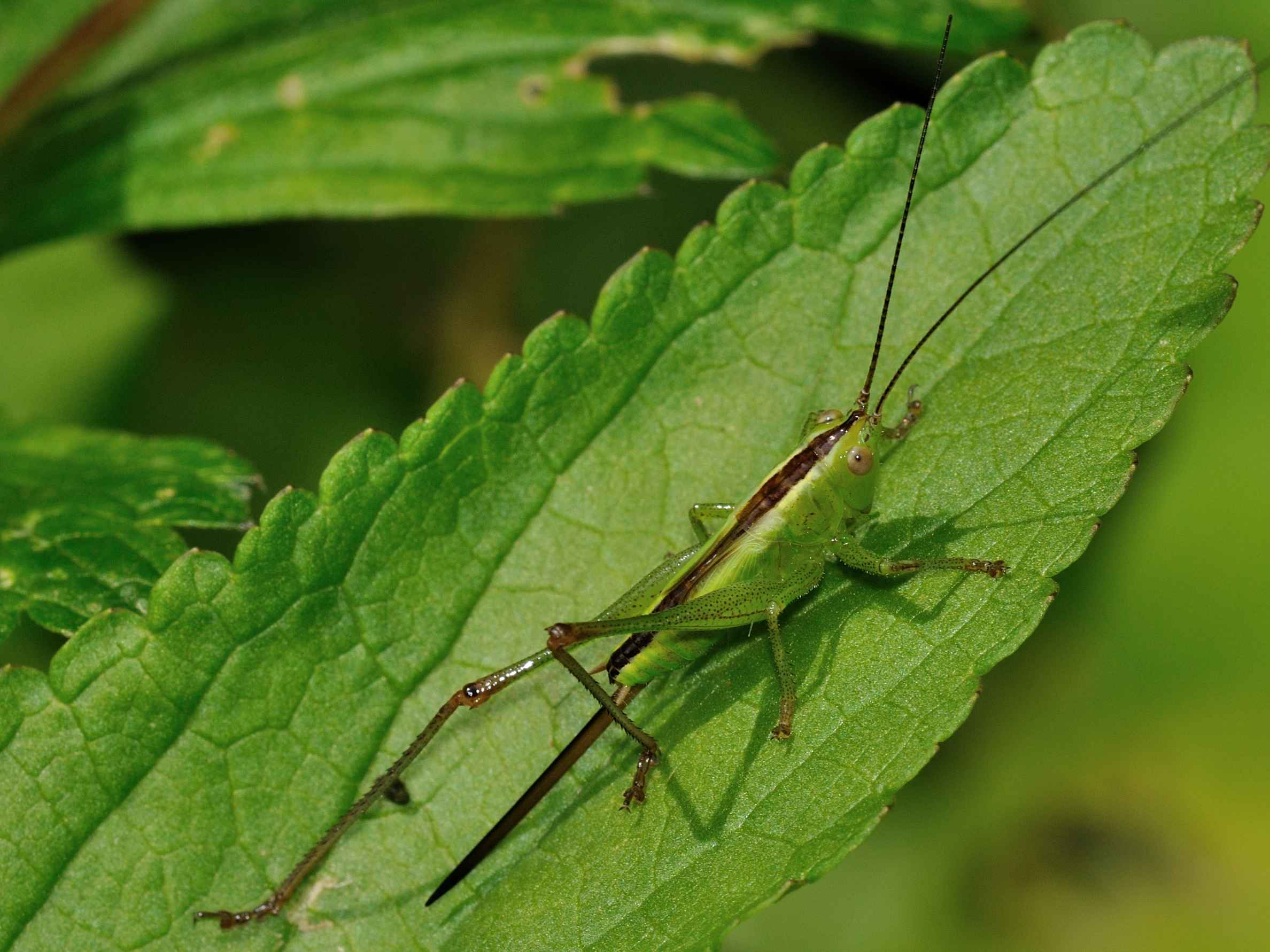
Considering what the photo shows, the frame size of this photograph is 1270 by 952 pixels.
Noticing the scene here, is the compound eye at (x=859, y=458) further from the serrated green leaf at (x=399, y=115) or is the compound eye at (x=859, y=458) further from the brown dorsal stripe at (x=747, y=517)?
the serrated green leaf at (x=399, y=115)

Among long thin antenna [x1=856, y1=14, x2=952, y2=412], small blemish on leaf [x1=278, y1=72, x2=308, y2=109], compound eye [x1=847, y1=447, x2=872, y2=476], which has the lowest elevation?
compound eye [x1=847, y1=447, x2=872, y2=476]

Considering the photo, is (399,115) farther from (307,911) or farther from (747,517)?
(307,911)

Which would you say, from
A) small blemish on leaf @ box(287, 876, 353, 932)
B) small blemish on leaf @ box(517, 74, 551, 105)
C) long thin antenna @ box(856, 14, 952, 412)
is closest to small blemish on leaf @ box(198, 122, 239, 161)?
small blemish on leaf @ box(517, 74, 551, 105)

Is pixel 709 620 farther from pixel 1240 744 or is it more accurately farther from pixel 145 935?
pixel 1240 744

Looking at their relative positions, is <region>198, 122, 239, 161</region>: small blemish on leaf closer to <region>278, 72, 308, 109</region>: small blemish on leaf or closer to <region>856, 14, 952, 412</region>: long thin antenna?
<region>278, 72, 308, 109</region>: small blemish on leaf

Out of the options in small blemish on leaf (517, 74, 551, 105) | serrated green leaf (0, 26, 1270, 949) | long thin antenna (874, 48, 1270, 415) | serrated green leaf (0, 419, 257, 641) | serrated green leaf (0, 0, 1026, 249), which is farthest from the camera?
small blemish on leaf (517, 74, 551, 105)

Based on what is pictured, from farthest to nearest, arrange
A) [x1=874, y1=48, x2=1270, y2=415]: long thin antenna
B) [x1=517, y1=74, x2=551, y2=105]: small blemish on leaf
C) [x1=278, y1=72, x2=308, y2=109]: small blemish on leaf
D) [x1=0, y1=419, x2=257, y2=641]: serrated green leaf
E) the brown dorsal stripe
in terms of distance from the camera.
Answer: [x1=278, y1=72, x2=308, y2=109]: small blemish on leaf
[x1=517, y1=74, x2=551, y2=105]: small blemish on leaf
the brown dorsal stripe
[x1=0, y1=419, x2=257, y2=641]: serrated green leaf
[x1=874, y1=48, x2=1270, y2=415]: long thin antenna

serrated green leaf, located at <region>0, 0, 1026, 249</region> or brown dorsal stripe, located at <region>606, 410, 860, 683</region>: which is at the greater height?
serrated green leaf, located at <region>0, 0, 1026, 249</region>

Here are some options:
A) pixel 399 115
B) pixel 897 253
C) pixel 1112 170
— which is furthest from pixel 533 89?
pixel 1112 170
